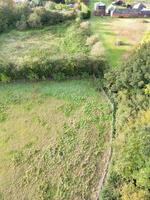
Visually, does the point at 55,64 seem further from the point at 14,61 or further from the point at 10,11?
the point at 10,11

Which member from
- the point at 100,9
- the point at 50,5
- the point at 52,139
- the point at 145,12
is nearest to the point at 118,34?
the point at 145,12

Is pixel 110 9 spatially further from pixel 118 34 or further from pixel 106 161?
pixel 106 161

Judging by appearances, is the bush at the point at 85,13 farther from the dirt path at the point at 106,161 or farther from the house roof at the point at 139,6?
the dirt path at the point at 106,161

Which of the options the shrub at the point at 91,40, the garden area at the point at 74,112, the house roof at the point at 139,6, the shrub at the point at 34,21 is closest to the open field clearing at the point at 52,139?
the garden area at the point at 74,112

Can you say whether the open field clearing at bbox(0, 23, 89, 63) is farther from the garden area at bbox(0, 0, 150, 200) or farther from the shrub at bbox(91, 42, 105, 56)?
the shrub at bbox(91, 42, 105, 56)

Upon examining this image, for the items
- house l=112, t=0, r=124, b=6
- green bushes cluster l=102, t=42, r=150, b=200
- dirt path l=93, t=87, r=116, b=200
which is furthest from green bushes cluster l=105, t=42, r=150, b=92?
house l=112, t=0, r=124, b=6
